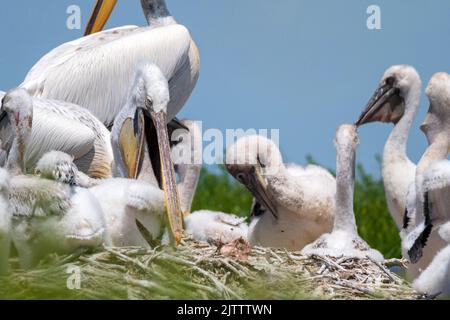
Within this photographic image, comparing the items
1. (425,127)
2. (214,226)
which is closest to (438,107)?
(425,127)

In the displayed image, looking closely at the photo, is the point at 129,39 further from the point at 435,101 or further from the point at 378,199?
the point at 378,199

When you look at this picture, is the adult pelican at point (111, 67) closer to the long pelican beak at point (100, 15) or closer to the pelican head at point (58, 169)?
the long pelican beak at point (100, 15)

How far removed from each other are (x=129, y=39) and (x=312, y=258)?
2687 mm

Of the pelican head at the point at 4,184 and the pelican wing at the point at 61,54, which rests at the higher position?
the pelican wing at the point at 61,54

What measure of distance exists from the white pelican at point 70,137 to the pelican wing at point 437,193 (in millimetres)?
2248

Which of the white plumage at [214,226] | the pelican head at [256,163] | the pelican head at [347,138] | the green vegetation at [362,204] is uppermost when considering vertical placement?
the pelican head at [347,138]

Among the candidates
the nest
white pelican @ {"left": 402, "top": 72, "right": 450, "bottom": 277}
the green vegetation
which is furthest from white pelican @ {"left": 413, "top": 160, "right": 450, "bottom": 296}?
the green vegetation

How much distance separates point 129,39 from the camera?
8.52 metres

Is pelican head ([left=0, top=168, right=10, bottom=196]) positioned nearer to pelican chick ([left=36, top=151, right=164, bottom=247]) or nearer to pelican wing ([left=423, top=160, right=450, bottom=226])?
pelican chick ([left=36, top=151, right=164, bottom=247])

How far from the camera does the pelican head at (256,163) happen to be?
7.67 m

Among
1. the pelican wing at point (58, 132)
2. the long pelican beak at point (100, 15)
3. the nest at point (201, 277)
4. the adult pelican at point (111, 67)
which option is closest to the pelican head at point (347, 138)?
the adult pelican at point (111, 67)

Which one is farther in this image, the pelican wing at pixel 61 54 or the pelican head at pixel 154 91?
the pelican wing at pixel 61 54

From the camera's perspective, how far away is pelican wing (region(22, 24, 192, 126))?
828cm
